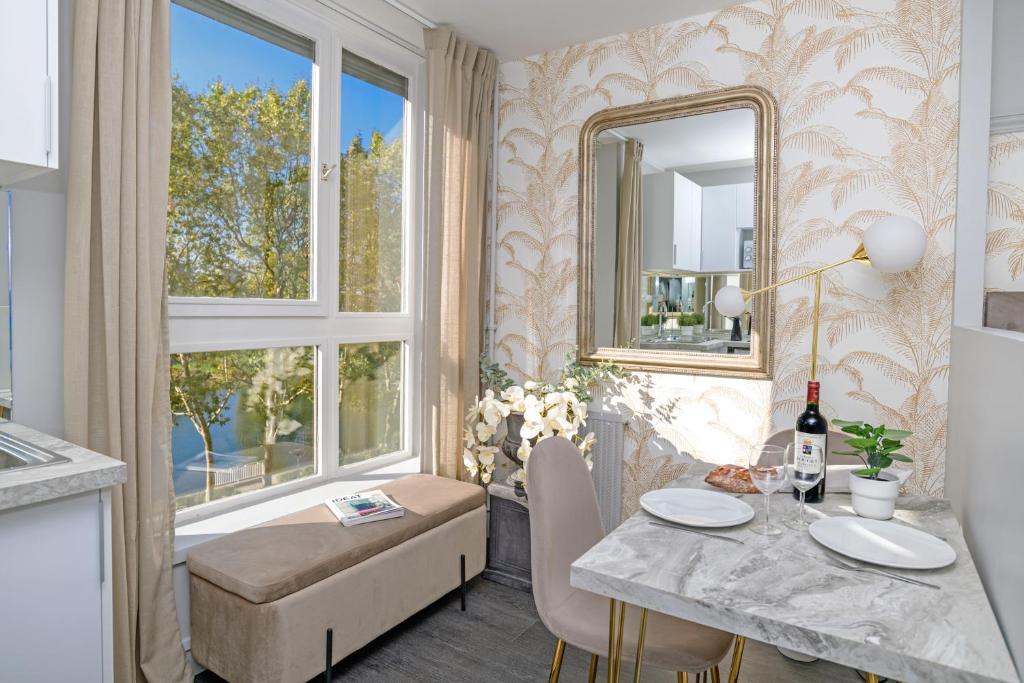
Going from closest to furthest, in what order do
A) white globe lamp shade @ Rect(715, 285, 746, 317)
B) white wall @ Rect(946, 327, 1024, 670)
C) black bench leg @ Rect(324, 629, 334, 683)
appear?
white wall @ Rect(946, 327, 1024, 670)
black bench leg @ Rect(324, 629, 334, 683)
white globe lamp shade @ Rect(715, 285, 746, 317)

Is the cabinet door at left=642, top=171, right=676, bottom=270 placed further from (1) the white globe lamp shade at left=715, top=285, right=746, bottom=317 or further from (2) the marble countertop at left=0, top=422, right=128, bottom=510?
(2) the marble countertop at left=0, top=422, right=128, bottom=510

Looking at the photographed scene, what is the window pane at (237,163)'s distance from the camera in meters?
2.15

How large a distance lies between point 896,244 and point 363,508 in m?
2.13

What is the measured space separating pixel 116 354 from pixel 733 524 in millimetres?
1721

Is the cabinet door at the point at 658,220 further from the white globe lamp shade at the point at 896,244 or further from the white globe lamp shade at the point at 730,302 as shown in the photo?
the white globe lamp shade at the point at 896,244

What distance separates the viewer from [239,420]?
2.40 metres

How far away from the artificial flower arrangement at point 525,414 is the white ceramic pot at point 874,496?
1.23 metres

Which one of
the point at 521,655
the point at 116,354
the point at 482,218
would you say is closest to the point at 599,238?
the point at 482,218

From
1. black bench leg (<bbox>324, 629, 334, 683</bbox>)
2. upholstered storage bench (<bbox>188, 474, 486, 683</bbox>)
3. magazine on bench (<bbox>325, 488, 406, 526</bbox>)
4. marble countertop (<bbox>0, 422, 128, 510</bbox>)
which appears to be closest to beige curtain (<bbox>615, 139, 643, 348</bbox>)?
upholstered storage bench (<bbox>188, 474, 486, 683</bbox>)

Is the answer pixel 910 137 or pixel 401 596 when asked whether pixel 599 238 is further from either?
pixel 401 596

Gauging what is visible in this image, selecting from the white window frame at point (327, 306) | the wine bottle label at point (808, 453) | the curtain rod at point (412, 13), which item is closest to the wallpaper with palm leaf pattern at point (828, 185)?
the curtain rod at point (412, 13)

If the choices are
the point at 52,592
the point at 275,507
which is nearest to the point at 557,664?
the point at 52,592

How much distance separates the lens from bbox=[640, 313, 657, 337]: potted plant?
116 inches

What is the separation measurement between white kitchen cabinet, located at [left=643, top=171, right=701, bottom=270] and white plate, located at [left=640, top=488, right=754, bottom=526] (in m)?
1.51
